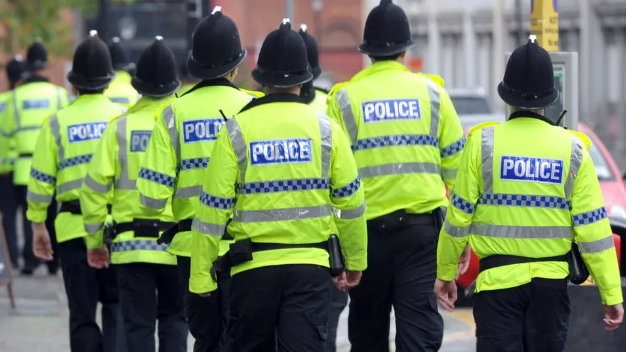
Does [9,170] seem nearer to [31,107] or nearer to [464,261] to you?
[31,107]

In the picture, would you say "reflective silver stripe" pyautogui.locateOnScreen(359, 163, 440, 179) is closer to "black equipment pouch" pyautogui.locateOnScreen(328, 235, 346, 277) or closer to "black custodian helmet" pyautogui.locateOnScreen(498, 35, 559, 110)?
"black custodian helmet" pyautogui.locateOnScreen(498, 35, 559, 110)

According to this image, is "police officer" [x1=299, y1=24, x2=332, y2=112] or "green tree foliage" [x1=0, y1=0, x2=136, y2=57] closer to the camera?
"police officer" [x1=299, y1=24, x2=332, y2=112]

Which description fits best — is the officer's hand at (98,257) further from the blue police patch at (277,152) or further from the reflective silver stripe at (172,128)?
the blue police patch at (277,152)

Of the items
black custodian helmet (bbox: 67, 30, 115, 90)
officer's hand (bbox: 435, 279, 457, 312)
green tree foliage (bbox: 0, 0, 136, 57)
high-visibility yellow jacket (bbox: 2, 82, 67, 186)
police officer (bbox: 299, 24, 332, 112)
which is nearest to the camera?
officer's hand (bbox: 435, 279, 457, 312)

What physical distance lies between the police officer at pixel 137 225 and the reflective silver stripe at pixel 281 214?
162 centimetres

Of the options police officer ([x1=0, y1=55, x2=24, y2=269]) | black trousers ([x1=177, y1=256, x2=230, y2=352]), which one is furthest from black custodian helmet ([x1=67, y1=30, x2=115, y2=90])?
police officer ([x1=0, y1=55, x2=24, y2=269])

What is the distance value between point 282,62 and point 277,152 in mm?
455

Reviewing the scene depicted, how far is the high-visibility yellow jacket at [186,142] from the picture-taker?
7.00m

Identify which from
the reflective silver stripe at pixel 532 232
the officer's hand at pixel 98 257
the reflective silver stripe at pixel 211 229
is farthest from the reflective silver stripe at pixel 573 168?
the officer's hand at pixel 98 257

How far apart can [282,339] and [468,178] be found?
3.76 ft

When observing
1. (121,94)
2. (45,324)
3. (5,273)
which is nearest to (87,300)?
(45,324)

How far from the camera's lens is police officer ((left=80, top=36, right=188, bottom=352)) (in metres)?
7.64

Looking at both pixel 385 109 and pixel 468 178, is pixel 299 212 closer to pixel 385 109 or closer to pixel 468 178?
pixel 468 178

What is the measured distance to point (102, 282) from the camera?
27.3 ft
